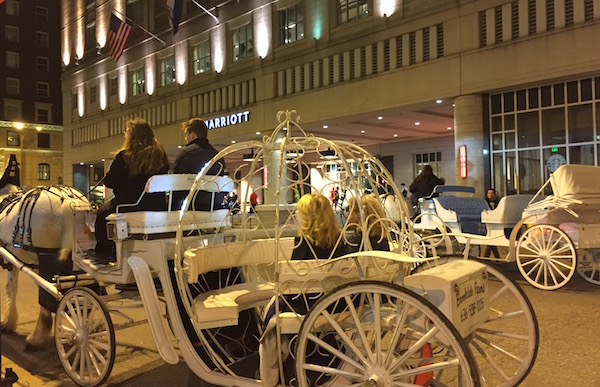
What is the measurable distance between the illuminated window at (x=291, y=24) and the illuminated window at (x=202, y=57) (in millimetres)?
5674

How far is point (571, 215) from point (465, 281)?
602cm

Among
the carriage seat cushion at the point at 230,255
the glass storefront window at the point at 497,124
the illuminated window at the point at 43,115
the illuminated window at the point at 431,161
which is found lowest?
the carriage seat cushion at the point at 230,255

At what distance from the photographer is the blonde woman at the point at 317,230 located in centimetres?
373

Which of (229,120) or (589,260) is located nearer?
(589,260)

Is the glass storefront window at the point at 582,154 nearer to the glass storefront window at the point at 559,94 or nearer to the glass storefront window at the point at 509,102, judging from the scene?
Answer: the glass storefront window at the point at 559,94

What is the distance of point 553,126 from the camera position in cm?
1602

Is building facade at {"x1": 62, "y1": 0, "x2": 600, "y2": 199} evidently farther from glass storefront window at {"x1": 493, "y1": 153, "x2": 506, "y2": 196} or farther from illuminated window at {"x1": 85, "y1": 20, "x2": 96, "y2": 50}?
illuminated window at {"x1": 85, "y1": 20, "x2": 96, "y2": 50}

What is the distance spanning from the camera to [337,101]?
20.9m

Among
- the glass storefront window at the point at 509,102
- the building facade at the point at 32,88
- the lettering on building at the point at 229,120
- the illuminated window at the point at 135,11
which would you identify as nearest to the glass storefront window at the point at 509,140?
the glass storefront window at the point at 509,102

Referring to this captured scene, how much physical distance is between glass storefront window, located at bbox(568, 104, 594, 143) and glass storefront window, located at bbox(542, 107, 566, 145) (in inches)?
9.9

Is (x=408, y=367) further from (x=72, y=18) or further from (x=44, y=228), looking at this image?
(x=72, y=18)

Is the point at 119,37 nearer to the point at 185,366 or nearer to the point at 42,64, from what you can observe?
the point at 185,366

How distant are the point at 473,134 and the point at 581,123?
10.6 feet

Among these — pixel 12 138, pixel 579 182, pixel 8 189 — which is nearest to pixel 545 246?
pixel 579 182
